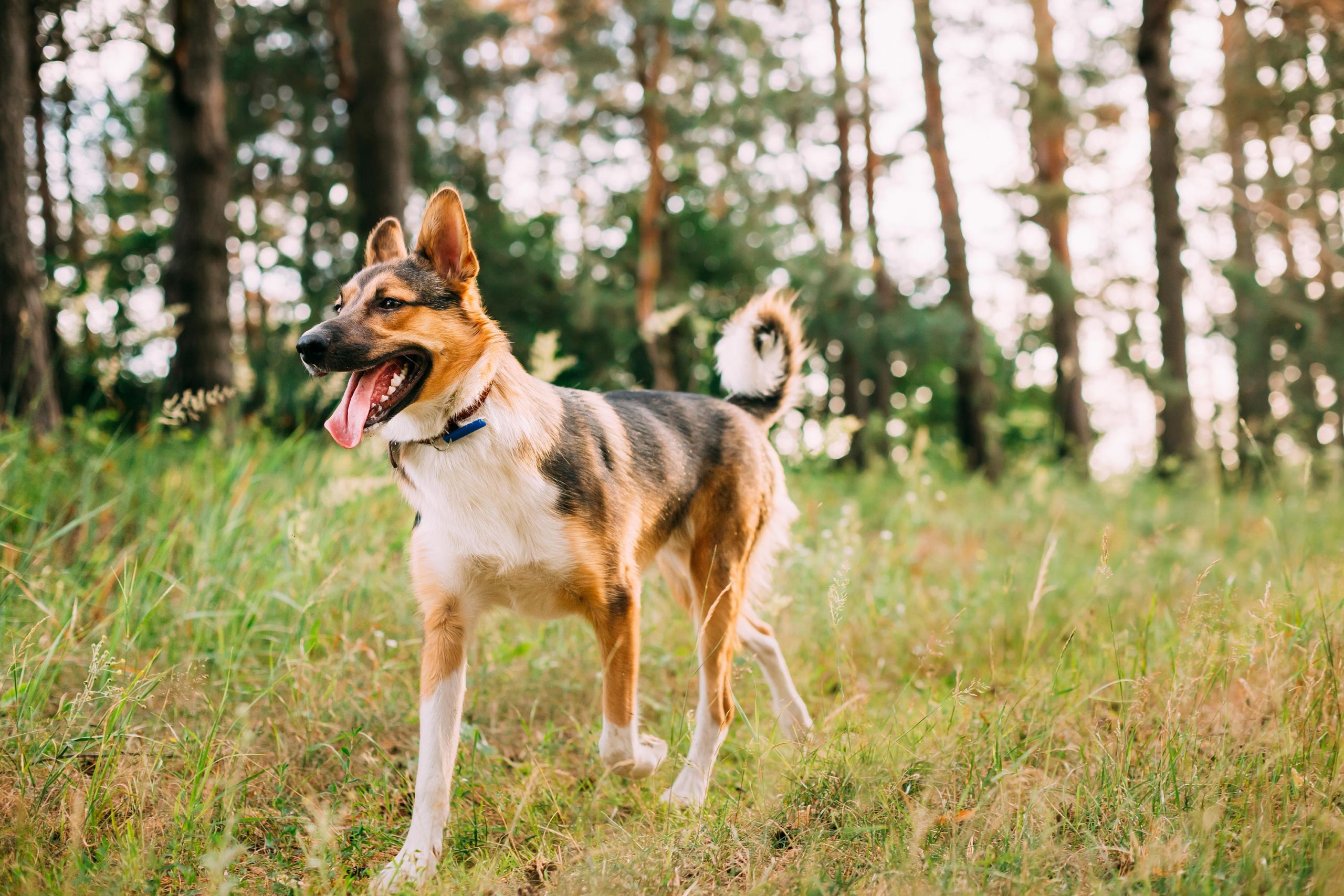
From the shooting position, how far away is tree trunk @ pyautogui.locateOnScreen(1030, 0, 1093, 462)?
13039 millimetres

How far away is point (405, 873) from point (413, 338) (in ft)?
5.27

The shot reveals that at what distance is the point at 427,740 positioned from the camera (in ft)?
8.93

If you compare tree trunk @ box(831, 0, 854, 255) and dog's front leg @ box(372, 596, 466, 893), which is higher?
tree trunk @ box(831, 0, 854, 255)

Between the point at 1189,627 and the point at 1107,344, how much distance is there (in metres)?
18.2

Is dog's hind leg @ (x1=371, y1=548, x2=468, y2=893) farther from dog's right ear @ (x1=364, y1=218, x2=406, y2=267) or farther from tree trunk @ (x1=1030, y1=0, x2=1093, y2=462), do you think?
tree trunk @ (x1=1030, y1=0, x2=1093, y2=462)

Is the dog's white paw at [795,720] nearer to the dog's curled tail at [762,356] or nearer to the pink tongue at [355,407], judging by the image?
the dog's curled tail at [762,356]

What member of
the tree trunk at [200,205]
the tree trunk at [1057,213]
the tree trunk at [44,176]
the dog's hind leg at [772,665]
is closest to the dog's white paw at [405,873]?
the dog's hind leg at [772,665]

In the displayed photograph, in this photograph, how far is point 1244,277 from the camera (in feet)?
45.3

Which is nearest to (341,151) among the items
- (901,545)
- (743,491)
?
(901,545)

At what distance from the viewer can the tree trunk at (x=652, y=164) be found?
11828 millimetres

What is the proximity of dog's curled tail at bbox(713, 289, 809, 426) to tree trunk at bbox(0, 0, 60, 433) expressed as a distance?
462 centimetres

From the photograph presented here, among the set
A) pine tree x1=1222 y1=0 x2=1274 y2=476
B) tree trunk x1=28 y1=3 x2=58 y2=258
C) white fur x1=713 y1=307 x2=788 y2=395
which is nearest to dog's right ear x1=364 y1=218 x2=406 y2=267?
white fur x1=713 y1=307 x2=788 y2=395

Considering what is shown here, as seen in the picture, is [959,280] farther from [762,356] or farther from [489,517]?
[489,517]

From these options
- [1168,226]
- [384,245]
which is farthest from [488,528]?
[1168,226]
